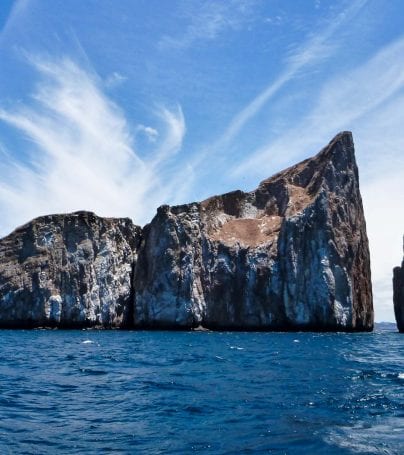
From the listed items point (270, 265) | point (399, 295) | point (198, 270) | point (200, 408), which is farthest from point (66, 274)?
point (200, 408)

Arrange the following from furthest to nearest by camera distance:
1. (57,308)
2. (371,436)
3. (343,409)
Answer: (57,308), (343,409), (371,436)

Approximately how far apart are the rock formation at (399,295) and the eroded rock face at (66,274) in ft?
150

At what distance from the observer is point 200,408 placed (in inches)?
675

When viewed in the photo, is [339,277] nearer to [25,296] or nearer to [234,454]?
[25,296]

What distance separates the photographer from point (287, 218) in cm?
8450

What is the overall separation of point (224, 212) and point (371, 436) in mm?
82942

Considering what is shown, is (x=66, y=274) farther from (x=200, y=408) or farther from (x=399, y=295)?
(x=200, y=408)

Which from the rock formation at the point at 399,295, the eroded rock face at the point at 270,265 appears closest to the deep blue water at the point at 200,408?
the eroded rock face at the point at 270,265

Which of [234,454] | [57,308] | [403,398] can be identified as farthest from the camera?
[57,308]

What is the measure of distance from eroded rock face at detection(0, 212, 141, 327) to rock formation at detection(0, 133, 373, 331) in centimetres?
15

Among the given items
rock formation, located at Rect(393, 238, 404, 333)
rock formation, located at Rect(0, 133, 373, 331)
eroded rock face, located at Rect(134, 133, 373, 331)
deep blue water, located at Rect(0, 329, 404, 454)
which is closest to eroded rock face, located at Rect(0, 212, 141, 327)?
rock formation, located at Rect(0, 133, 373, 331)

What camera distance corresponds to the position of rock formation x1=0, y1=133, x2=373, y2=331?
80688mm

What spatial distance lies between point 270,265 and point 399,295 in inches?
1031

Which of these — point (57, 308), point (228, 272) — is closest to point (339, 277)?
point (228, 272)
